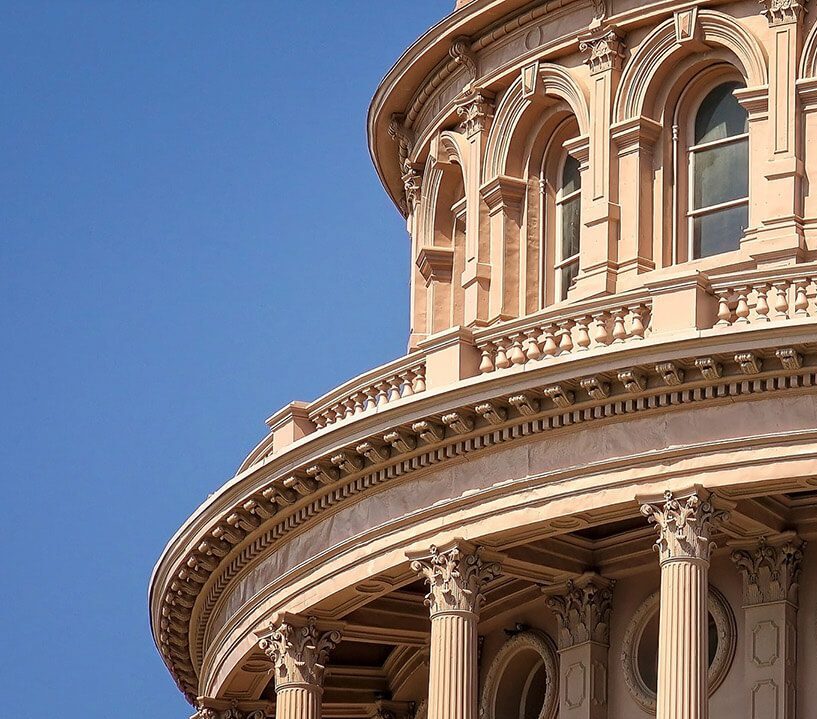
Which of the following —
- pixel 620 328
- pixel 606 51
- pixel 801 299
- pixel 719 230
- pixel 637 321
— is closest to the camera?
pixel 801 299

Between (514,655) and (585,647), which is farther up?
(514,655)

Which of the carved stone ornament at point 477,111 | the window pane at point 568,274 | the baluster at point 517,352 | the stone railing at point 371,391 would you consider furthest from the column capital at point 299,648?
the carved stone ornament at point 477,111

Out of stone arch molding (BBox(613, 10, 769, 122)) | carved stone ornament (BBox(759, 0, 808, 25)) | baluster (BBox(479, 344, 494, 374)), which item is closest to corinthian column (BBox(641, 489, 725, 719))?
baluster (BBox(479, 344, 494, 374))

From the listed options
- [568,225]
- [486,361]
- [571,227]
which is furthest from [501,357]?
[568,225]

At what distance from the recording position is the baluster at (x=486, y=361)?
42250mm

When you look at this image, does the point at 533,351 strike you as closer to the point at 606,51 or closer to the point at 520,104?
the point at 606,51

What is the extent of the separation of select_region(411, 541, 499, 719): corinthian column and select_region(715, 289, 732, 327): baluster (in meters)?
4.94

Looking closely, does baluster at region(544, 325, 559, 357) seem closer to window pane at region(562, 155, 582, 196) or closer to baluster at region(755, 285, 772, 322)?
baluster at region(755, 285, 772, 322)

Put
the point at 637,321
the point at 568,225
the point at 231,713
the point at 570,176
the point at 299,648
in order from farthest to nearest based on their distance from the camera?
the point at 570,176
the point at 568,225
the point at 231,713
the point at 299,648
the point at 637,321

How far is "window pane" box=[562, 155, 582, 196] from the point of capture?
49281 millimetres

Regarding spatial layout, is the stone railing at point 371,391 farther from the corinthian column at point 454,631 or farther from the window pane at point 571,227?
the window pane at point 571,227

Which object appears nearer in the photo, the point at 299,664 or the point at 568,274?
the point at 299,664

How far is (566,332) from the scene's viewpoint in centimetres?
4166

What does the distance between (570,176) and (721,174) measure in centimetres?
336
